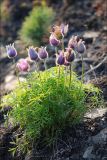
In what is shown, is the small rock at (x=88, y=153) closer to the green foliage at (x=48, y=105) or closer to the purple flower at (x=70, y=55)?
the green foliage at (x=48, y=105)

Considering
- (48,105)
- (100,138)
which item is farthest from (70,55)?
(100,138)

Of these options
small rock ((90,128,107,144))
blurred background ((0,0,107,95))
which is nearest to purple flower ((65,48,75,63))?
small rock ((90,128,107,144))

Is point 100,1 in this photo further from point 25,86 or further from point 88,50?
point 25,86

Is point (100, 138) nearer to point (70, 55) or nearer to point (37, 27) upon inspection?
point (70, 55)

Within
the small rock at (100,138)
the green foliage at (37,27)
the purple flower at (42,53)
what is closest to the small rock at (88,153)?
the small rock at (100,138)

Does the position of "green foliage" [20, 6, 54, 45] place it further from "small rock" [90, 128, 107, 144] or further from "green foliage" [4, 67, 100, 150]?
"small rock" [90, 128, 107, 144]

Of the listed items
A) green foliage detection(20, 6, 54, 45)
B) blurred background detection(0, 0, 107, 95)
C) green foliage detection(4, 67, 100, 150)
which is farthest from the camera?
green foliage detection(20, 6, 54, 45)
